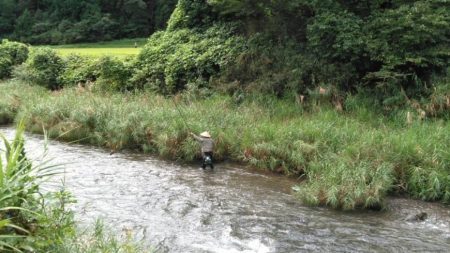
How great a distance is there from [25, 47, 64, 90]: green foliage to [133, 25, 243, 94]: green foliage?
17.5ft

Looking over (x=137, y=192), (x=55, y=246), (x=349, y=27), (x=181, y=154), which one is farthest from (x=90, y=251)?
(x=349, y=27)

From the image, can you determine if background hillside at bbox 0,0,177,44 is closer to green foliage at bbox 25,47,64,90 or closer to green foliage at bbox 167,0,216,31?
green foliage at bbox 25,47,64,90

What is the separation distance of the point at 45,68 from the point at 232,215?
1963 cm

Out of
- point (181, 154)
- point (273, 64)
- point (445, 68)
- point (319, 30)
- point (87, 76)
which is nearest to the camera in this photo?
point (181, 154)

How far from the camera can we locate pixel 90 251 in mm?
5582

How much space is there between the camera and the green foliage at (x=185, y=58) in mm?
20359

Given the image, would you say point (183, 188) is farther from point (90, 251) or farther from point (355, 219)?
point (90, 251)

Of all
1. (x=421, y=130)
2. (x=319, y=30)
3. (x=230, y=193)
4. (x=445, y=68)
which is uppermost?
(x=319, y=30)

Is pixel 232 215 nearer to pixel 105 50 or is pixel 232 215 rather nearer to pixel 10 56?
pixel 10 56

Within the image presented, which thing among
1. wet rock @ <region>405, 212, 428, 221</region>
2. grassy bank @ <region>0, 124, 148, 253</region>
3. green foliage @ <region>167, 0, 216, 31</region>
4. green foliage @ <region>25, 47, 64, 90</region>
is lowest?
wet rock @ <region>405, 212, 428, 221</region>

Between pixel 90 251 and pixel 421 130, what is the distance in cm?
970

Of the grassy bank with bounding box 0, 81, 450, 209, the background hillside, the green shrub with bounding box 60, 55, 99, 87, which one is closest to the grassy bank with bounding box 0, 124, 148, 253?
the grassy bank with bounding box 0, 81, 450, 209

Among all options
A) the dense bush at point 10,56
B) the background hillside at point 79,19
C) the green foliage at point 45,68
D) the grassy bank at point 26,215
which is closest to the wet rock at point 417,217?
the grassy bank at point 26,215

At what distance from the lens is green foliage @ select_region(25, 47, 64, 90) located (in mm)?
25578
